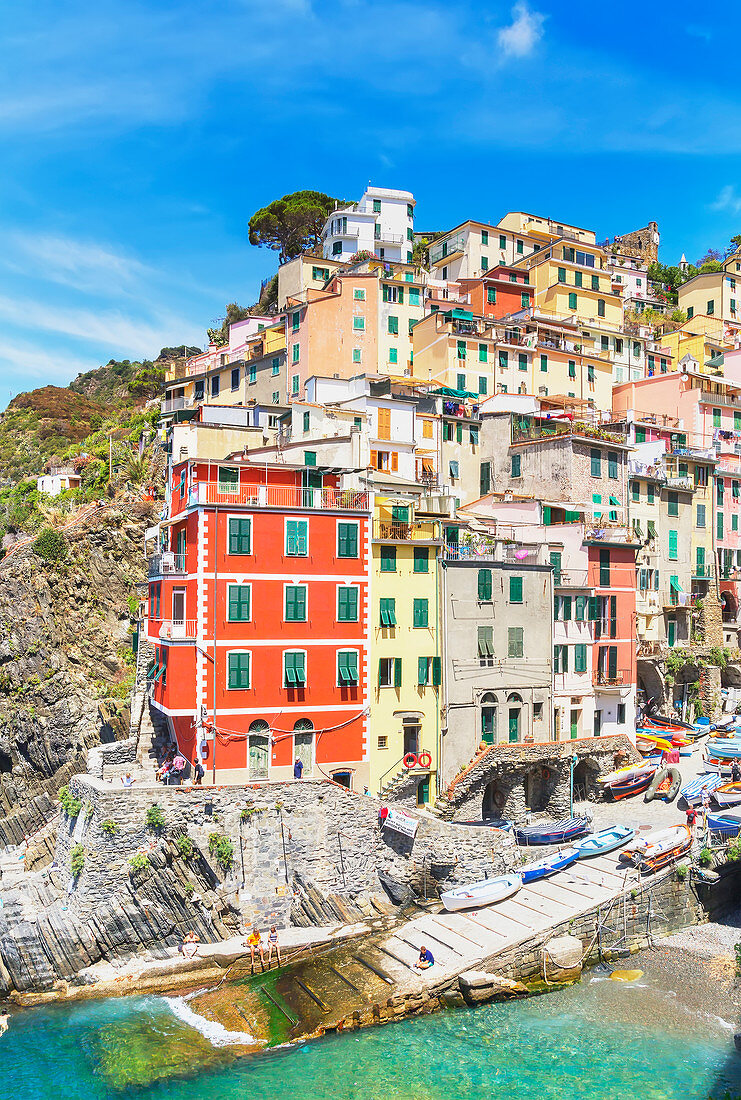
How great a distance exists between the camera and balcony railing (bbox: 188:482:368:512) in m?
39.1

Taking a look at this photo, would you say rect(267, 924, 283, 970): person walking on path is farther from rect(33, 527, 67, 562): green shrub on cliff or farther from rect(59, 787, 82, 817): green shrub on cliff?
rect(33, 527, 67, 562): green shrub on cliff

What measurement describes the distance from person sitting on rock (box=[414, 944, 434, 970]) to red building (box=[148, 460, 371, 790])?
31.4ft

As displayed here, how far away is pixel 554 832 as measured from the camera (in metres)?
40.6

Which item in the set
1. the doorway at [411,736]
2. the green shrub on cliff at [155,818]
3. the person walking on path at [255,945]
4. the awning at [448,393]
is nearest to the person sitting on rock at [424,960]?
the person walking on path at [255,945]

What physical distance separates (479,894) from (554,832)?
20.3 ft

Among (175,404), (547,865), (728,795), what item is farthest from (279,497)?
(175,404)

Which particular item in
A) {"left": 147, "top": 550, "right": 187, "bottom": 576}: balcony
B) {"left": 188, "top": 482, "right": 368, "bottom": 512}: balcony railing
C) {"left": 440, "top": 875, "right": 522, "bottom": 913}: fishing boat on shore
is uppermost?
{"left": 188, "top": 482, "right": 368, "bottom": 512}: balcony railing

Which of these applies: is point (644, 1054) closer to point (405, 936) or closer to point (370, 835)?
point (405, 936)

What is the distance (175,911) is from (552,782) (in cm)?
1946

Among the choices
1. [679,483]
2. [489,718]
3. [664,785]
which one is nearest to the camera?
[489,718]

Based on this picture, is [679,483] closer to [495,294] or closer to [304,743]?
[495,294]

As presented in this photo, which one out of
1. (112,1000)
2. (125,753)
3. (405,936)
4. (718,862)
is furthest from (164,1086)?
(718,862)

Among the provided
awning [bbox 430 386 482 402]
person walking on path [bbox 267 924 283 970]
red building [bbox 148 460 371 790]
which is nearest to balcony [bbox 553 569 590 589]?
red building [bbox 148 460 371 790]

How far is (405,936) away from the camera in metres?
34.7
